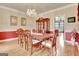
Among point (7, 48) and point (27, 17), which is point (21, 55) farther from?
point (27, 17)

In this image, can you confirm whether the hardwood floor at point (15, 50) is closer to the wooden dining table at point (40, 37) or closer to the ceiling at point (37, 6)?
the wooden dining table at point (40, 37)

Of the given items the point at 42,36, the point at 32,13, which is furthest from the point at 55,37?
the point at 32,13

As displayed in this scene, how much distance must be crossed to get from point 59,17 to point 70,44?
0.48 m

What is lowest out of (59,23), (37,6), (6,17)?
(59,23)

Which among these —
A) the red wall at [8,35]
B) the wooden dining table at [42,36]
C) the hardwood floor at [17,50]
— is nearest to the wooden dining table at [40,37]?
the wooden dining table at [42,36]

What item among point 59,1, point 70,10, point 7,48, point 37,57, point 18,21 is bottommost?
point 37,57

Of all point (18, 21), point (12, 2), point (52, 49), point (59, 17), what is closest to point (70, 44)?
point (52, 49)

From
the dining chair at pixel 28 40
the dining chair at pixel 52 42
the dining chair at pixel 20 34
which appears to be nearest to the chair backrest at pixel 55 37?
the dining chair at pixel 52 42

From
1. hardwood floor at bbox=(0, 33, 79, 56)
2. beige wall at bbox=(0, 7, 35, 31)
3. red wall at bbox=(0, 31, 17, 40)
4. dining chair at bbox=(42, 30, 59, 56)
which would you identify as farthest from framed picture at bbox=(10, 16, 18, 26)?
dining chair at bbox=(42, 30, 59, 56)

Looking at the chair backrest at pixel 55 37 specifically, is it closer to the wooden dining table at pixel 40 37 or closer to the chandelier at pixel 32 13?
the wooden dining table at pixel 40 37

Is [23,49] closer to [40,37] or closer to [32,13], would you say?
[40,37]

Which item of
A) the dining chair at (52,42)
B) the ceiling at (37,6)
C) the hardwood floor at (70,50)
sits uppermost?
the ceiling at (37,6)

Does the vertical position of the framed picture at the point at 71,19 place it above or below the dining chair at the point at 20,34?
above

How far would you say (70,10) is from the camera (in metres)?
2.51
